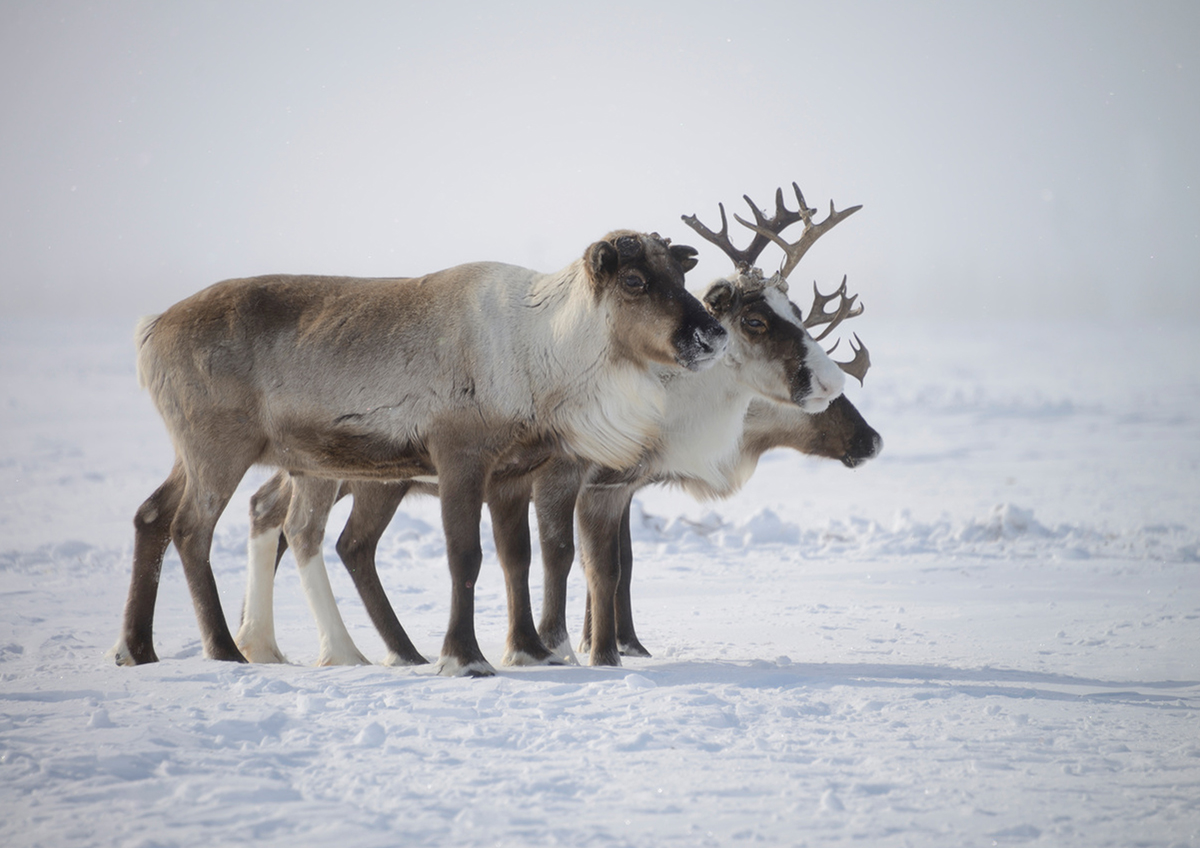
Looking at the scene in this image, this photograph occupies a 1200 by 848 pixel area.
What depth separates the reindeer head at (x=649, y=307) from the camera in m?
5.43

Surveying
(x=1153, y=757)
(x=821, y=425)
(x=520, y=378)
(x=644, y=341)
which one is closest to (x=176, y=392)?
(x=520, y=378)

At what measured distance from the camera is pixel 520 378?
18.0ft

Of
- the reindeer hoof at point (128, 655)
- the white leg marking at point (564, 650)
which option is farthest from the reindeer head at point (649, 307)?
the reindeer hoof at point (128, 655)

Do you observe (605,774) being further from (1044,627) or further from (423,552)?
(423,552)

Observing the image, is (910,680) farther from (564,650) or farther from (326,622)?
(326,622)

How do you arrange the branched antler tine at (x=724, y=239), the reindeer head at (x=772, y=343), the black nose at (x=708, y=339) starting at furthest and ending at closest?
1. the branched antler tine at (x=724, y=239)
2. the reindeer head at (x=772, y=343)
3. the black nose at (x=708, y=339)

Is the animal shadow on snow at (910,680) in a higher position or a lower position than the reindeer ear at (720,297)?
lower

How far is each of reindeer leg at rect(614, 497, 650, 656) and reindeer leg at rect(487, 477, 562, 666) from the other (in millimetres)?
942

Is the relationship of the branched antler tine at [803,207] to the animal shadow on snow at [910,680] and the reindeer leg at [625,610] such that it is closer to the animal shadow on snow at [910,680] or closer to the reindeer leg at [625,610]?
the reindeer leg at [625,610]

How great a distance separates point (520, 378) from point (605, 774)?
8.03ft

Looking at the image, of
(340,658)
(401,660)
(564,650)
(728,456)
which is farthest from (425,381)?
(728,456)

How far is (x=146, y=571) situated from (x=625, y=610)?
9.28ft

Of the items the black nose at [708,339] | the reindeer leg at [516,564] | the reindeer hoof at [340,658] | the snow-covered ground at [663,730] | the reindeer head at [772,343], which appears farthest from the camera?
the reindeer head at [772,343]

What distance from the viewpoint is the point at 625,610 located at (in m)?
6.73
